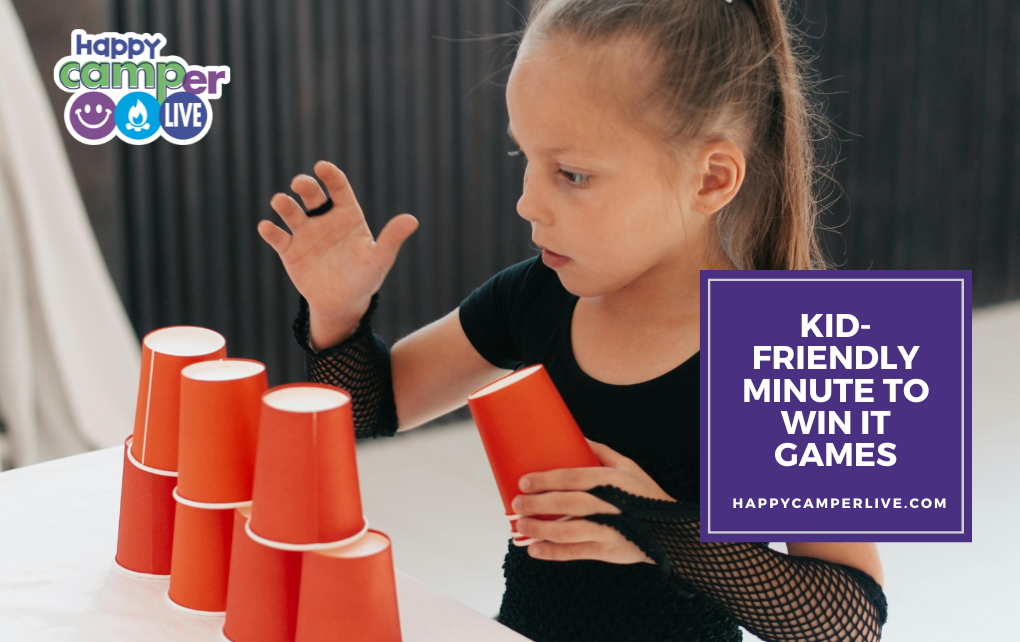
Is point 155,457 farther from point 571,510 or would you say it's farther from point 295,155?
point 295,155

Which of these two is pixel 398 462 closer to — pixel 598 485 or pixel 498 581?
pixel 498 581

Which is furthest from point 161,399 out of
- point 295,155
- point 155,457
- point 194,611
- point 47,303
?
point 295,155

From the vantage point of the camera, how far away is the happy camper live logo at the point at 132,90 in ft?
6.10

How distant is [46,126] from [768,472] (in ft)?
5.24

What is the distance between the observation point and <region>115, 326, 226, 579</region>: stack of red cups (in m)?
0.65

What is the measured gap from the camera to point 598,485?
0.62m

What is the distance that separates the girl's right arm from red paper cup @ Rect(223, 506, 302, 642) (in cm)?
26

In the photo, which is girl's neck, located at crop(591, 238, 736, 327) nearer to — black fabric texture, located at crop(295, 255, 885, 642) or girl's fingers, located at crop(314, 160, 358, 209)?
black fabric texture, located at crop(295, 255, 885, 642)

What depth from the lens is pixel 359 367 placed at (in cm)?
86

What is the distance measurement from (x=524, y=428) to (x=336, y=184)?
0.90ft

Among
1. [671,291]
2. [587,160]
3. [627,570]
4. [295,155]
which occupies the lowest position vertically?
[627,570]

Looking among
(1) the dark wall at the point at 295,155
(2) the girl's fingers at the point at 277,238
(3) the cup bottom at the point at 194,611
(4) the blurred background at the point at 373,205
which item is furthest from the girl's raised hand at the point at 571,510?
(1) the dark wall at the point at 295,155

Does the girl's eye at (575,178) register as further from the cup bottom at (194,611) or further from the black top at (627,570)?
the cup bottom at (194,611)

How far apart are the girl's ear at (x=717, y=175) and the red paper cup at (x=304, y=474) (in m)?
0.36
